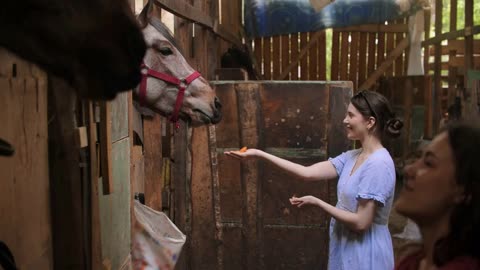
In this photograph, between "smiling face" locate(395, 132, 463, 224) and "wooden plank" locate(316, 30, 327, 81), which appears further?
"wooden plank" locate(316, 30, 327, 81)

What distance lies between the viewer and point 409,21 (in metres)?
10.6

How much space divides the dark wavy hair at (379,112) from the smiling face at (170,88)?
37.1 inches

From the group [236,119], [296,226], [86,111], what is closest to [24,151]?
[86,111]

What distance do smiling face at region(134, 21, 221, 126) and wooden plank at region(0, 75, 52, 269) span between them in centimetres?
122

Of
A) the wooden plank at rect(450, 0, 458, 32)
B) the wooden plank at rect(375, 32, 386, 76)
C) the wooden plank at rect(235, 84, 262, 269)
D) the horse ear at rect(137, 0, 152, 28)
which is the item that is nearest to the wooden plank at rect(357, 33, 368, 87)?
the wooden plank at rect(375, 32, 386, 76)

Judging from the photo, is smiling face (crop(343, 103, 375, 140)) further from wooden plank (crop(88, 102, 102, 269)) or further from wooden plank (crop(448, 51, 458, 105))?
wooden plank (crop(448, 51, 458, 105))

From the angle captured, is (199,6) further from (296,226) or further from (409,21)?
(409,21)

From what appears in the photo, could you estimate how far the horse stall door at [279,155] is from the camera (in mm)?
5184

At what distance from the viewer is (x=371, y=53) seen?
455 inches

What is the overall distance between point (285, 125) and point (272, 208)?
31.3 inches

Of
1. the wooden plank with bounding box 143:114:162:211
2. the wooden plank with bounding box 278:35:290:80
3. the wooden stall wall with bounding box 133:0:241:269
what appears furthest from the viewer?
the wooden plank with bounding box 278:35:290:80

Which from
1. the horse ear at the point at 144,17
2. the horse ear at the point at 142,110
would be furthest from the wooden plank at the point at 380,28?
the horse ear at the point at 144,17

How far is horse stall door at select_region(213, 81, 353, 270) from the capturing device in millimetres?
5184

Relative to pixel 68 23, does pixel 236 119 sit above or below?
below
